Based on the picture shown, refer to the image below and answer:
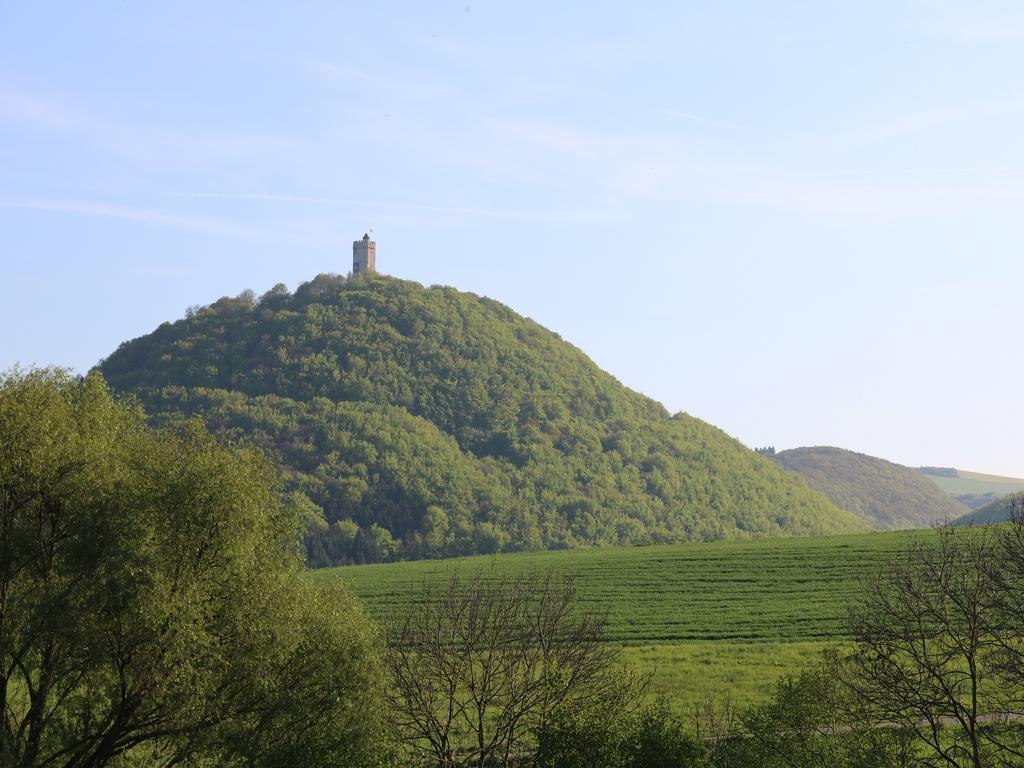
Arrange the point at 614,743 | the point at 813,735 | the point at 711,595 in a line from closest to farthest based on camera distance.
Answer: the point at 813,735 → the point at 614,743 → the point at 711,595

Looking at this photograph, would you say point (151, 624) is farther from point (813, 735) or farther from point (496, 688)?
point (813, 735)

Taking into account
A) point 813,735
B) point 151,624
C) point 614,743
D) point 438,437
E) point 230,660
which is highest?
point 438,437

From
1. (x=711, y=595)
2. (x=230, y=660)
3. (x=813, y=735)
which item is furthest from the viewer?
(x=711, y=595)

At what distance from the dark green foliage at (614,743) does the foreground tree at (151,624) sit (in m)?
4.52

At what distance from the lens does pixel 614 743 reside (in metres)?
28.5

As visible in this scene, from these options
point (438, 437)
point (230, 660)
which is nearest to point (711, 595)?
point (230, 660)

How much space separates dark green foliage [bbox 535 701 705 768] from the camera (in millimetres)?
28344

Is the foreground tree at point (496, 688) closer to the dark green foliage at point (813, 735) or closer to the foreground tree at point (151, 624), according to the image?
the foreground tree at point (151, 624)

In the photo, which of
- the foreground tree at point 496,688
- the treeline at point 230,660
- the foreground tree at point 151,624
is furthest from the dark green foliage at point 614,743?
the foreground tree at point 151,624

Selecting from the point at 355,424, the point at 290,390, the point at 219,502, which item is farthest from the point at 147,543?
the point at 290,390

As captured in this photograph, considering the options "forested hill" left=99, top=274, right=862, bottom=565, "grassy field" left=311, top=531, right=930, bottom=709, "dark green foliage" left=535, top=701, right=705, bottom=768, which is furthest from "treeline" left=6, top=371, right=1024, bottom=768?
"forested hill" left=99, top=274, right=862, bottom=565

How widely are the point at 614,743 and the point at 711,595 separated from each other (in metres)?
41.9

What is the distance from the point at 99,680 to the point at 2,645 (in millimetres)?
2423

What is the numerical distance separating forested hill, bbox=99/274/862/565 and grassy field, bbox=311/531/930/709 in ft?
165
